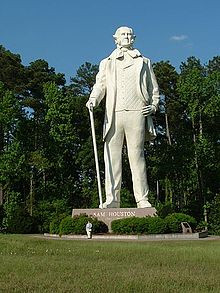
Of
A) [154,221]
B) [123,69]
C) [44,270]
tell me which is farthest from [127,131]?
[44,270]

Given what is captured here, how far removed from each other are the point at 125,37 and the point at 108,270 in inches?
531

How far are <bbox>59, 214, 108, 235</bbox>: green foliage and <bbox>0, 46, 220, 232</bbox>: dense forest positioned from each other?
7997 millimetres

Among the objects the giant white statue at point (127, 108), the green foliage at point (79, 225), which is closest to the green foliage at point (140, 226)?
the green foliage at point (79, 225)

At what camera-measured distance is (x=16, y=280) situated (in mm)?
7039

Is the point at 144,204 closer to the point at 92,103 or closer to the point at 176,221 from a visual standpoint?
the point at 176,221

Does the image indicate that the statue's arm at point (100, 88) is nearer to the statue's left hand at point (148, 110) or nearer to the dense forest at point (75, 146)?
the statue's left hand at point (148, 110)

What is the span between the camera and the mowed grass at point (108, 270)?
6.60 m

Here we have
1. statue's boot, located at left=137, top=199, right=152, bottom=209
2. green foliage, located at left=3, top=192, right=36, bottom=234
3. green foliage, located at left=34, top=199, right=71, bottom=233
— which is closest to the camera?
statue's boot, located at left=137, top=199, right=152, bottom=209

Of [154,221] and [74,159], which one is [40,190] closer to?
[74,159]

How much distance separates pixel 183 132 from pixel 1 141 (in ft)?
36.0

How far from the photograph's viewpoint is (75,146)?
32531 millimetres

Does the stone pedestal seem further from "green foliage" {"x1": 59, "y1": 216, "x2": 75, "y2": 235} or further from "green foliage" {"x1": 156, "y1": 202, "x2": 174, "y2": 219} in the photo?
"green foliage" {"x1": 156, "y1": 202, "x2": 174, "y2": 219}

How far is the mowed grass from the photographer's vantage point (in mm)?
6602

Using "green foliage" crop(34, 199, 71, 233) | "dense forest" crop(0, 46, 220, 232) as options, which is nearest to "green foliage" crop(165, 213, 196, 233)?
"dense forest" crop(0, 46, 220, 232)
